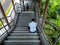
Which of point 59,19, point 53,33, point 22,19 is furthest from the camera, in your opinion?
point 22,19

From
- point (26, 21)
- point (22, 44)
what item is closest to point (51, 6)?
point (26, 21)

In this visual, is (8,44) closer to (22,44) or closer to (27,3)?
(22,44)

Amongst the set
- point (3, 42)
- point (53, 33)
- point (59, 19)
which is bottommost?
point (53, 33)

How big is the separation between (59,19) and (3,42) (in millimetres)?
7727

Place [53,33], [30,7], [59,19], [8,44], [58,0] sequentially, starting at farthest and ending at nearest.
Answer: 1. [30,7]
2. [58,0]
3. [59,19]
4. [53,33]
5. [8,44]

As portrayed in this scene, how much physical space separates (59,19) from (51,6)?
1705mm

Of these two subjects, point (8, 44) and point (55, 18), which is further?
point (55, 18)

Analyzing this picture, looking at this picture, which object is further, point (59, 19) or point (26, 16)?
point (26, 16)

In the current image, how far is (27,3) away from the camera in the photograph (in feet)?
53.6

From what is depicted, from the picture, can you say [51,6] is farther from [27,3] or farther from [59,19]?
[27,3]

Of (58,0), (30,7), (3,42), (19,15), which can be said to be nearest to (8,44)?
(3,42)

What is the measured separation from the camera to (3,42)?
465 centimetres

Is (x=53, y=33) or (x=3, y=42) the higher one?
(x=3, y=42)

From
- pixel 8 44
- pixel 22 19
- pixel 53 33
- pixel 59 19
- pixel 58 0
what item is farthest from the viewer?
pixel 58 0
